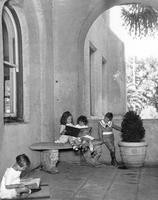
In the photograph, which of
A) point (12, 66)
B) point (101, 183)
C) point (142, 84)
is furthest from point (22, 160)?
point (142, 84)

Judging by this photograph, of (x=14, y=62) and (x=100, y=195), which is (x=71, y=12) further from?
(x=100, y=195)

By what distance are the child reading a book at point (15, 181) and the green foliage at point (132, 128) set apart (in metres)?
3.57

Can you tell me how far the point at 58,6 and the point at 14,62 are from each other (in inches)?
81.3

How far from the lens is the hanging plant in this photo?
16.0 meters

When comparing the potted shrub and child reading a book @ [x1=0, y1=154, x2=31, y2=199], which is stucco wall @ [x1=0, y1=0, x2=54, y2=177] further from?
child reading a book @ [x1=0, y1=154, x2=31, y2=199]

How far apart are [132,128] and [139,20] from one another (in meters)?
9.25

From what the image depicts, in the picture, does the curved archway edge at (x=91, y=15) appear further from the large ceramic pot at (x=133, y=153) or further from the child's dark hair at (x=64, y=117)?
the large ceramic pot at (x=133, y=153)

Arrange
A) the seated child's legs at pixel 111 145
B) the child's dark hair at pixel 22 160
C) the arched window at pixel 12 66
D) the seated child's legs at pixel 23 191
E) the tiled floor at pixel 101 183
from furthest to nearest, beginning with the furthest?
the seated child's legs at pixel 111 145, the arched window at pixel 12 66, the tiled floor at pixel 101 183, the seated child's legs at pixel 23 191, the child's dark hair at pixel 22 160

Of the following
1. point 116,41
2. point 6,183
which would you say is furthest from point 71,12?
point 116,41

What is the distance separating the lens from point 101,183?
645 centimetres

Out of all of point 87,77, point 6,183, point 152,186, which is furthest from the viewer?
point 87,77

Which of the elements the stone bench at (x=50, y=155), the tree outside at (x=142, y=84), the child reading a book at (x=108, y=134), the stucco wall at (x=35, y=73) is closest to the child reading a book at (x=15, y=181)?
the stucco wall at (x=35, y=73)

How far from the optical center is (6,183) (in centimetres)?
491

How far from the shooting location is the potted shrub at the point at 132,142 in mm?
8094
